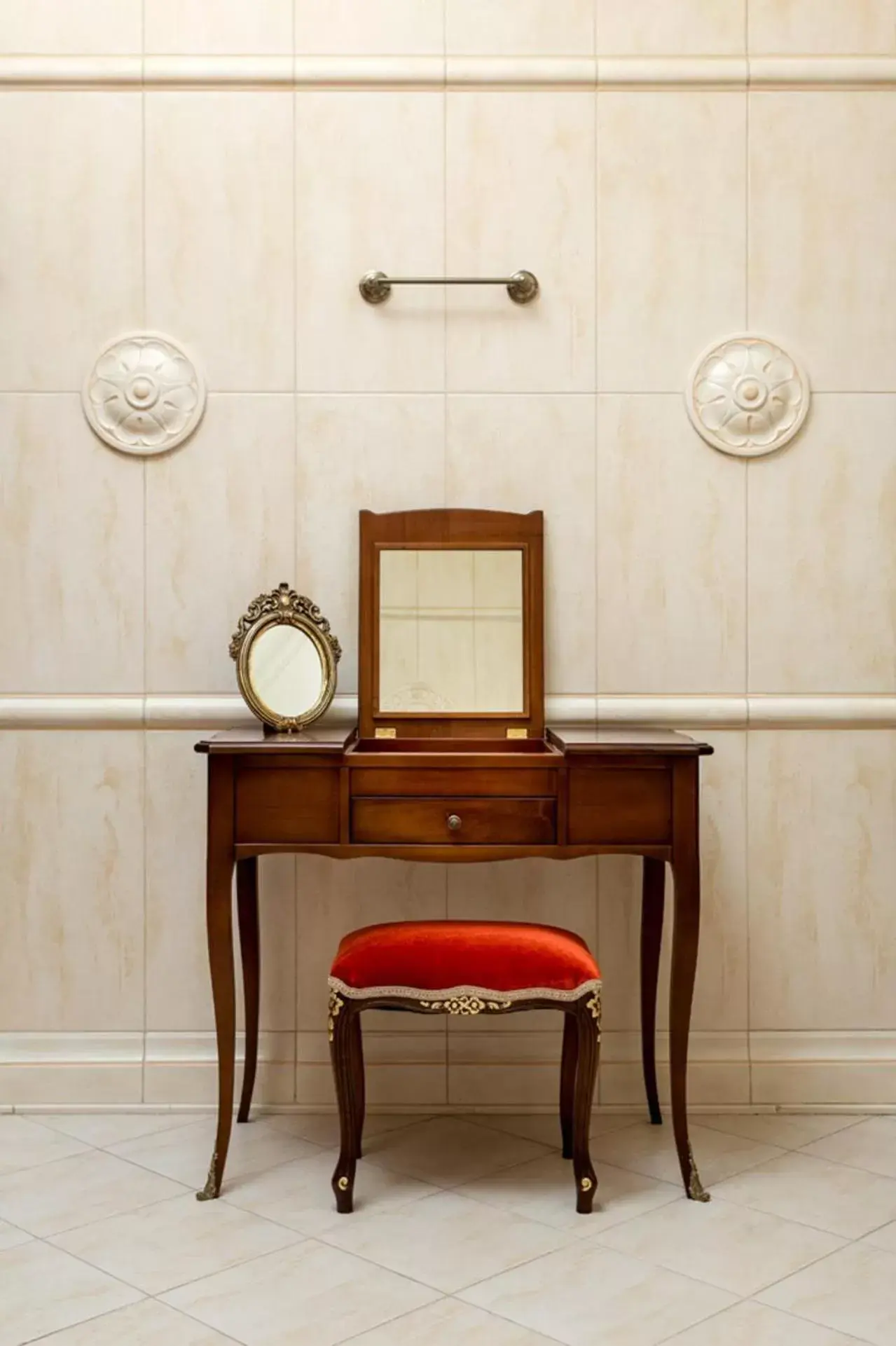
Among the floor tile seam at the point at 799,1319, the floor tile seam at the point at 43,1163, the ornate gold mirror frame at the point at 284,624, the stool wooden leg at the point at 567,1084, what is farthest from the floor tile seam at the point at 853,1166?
the floor tile seam at the point at 43,1163

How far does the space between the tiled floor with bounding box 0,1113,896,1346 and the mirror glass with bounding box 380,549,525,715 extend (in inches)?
38.6

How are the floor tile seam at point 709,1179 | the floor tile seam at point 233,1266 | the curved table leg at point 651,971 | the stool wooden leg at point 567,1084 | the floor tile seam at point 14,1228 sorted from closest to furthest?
the floor tile seam at point 233,1266, the floor tile seam at point 14,1228, the floor tile seam at point 709,1179, the stool wooden leg at point 567,1084, the curved table leg at point 651,971

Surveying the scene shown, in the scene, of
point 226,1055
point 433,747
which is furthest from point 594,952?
point 226,1055

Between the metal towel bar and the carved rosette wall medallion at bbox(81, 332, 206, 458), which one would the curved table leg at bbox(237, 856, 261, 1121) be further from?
the metal towel bar

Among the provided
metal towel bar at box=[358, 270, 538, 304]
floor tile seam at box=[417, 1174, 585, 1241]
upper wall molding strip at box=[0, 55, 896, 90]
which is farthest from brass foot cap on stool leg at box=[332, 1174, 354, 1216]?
upper wall molding strip at box=[0, 55, 896, 90]

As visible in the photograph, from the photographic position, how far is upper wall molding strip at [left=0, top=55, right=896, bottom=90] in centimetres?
314

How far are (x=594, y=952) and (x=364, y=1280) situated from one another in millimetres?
1090

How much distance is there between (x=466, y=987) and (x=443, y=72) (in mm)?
2084

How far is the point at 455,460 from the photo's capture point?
3.18 metres

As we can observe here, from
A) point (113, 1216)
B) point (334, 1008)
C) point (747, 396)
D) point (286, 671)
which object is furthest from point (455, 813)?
point (747, 396)

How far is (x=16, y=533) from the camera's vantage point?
3180 mm

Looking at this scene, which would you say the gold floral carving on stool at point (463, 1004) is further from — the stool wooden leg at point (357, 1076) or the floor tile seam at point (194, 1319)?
the floor tile seam at point (194, 1319)

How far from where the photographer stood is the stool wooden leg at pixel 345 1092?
8.47ft

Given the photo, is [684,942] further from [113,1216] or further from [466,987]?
[113,1216]
